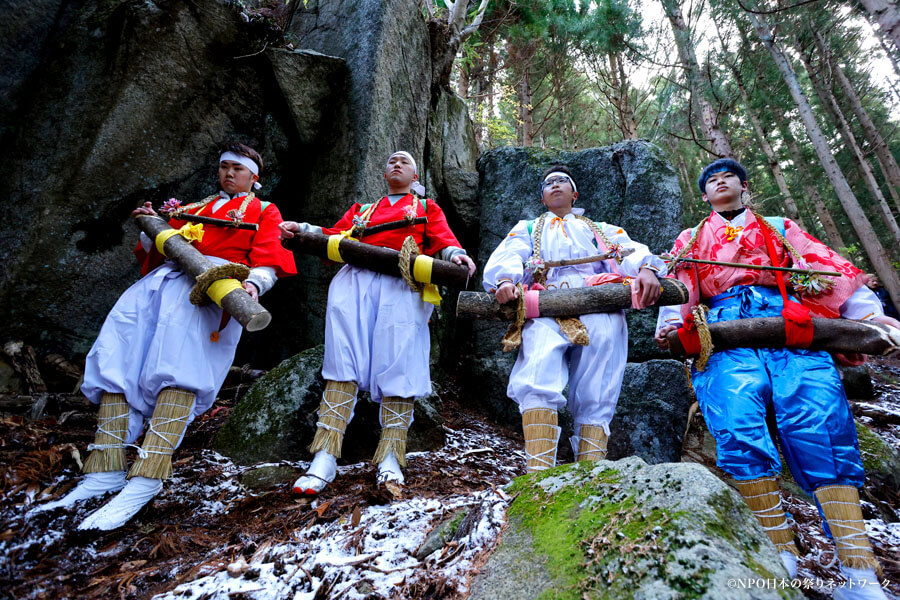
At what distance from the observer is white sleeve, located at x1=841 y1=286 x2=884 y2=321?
8.55 feet

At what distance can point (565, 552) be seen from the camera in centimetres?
132

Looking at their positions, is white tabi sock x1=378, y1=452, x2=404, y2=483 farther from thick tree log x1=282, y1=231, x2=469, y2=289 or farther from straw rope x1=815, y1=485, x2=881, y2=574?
straw rope x1=815, y1=485, x2=881, y2=574

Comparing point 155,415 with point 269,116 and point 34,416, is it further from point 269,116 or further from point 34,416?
point 269,116

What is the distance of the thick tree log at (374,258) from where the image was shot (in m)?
3.01

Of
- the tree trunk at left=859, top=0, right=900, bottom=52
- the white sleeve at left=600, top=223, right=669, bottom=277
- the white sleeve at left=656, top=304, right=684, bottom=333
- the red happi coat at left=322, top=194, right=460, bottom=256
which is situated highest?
the tree trunk at left=859, top=0, right=900, bottom=52

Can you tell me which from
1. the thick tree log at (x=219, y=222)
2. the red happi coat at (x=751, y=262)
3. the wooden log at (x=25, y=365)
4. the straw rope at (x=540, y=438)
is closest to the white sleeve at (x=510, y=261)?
the straw rope at (x=540, y=438)

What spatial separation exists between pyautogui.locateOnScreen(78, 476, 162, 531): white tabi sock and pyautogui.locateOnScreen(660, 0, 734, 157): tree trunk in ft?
32.7

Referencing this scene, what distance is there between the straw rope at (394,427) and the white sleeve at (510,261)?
102 cm

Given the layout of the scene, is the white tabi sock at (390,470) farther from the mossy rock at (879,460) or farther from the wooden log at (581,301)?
the mossy rock at (879,460)

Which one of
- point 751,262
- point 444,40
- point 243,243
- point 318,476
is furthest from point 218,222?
point 444,40

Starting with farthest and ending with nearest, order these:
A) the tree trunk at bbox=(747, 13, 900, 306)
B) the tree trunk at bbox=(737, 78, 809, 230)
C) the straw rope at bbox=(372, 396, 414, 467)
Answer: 1. the tree trunk at bbox=(737, 78, 809, 230)
2. the tree trunk at bbox=(747, 13, 900, 306)
3. the straw rope at bbox=(372, 396, 414, 467)

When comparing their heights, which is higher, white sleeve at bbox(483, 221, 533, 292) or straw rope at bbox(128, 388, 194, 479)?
white sleeve at bbox(483, 221, 533, 292)

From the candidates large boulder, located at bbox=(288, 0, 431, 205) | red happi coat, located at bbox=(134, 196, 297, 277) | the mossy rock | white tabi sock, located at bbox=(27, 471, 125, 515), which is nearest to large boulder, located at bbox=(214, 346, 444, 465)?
white tabi sock, located at bbox=(27, 471, 125, 515)

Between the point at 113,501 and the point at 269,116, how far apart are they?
4.27 metres
